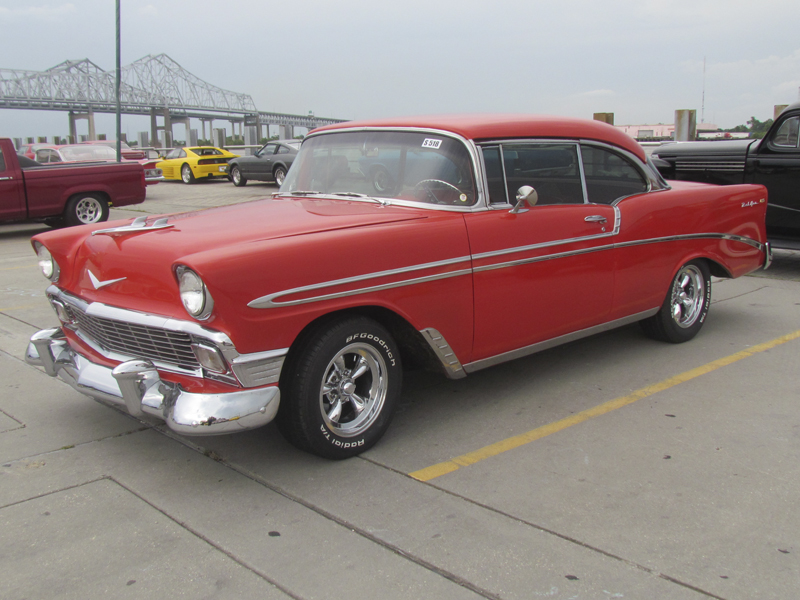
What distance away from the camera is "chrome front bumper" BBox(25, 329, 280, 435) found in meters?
2.96

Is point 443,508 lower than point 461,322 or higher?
lower

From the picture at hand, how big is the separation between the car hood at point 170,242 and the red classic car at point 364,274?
0.01m

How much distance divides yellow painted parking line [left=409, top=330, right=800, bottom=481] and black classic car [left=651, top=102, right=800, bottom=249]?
3.43m

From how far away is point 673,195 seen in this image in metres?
5.04

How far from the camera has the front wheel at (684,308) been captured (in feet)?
17.1

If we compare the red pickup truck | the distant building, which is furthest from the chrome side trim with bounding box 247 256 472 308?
the red pickup truck

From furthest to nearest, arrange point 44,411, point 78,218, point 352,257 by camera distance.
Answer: point 78,218 < point 44,411 < point 352,257

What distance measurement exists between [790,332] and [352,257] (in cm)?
414

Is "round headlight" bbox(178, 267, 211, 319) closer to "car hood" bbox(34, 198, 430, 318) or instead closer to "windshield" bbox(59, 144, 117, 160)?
"car hood" bbox(34, 198, 430, 318)

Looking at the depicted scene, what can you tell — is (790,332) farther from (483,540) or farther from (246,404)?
(246,404)

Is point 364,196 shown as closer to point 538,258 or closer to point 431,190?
point 431,190

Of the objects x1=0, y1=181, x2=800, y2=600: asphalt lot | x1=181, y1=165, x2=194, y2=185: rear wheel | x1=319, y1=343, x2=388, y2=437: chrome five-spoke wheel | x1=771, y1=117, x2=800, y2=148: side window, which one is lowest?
A: x1=0, y1=181, x2=800, y2=600: asphalt lot

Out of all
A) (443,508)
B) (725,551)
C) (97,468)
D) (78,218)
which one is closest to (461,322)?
(443,508)

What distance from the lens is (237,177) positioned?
75.7 feet
